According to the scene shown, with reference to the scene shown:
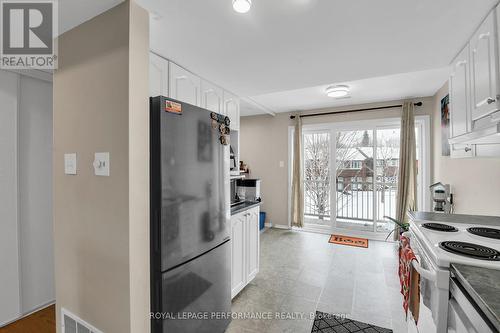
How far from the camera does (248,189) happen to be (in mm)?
3109

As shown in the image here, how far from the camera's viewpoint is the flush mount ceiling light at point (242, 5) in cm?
123

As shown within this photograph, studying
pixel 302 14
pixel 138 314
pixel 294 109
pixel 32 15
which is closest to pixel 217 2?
pixel 302 14

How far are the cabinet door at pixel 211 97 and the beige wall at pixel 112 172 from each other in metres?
0.96

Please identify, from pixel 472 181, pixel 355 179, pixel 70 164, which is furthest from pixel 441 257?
pixel 355 179

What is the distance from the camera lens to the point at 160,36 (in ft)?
5.19

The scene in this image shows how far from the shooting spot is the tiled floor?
205 cm

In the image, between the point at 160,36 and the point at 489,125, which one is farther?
the point at 160,36

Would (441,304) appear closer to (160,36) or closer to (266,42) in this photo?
(266,42)

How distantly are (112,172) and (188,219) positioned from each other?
531 millimetres

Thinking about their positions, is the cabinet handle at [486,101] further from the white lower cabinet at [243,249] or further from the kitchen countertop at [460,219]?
the white lower cabinet at [243,249]

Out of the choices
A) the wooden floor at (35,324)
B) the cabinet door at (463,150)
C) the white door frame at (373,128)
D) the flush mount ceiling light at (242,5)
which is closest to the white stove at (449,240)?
the cabinet door at (463,150)

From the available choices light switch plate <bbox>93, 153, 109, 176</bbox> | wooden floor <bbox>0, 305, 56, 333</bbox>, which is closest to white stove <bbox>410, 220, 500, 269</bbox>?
light switch plate <bbox>93, 153, 109, 176</bbox>

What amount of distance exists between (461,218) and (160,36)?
8.70 feet

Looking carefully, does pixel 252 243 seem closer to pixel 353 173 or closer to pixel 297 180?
pixel 297 180
